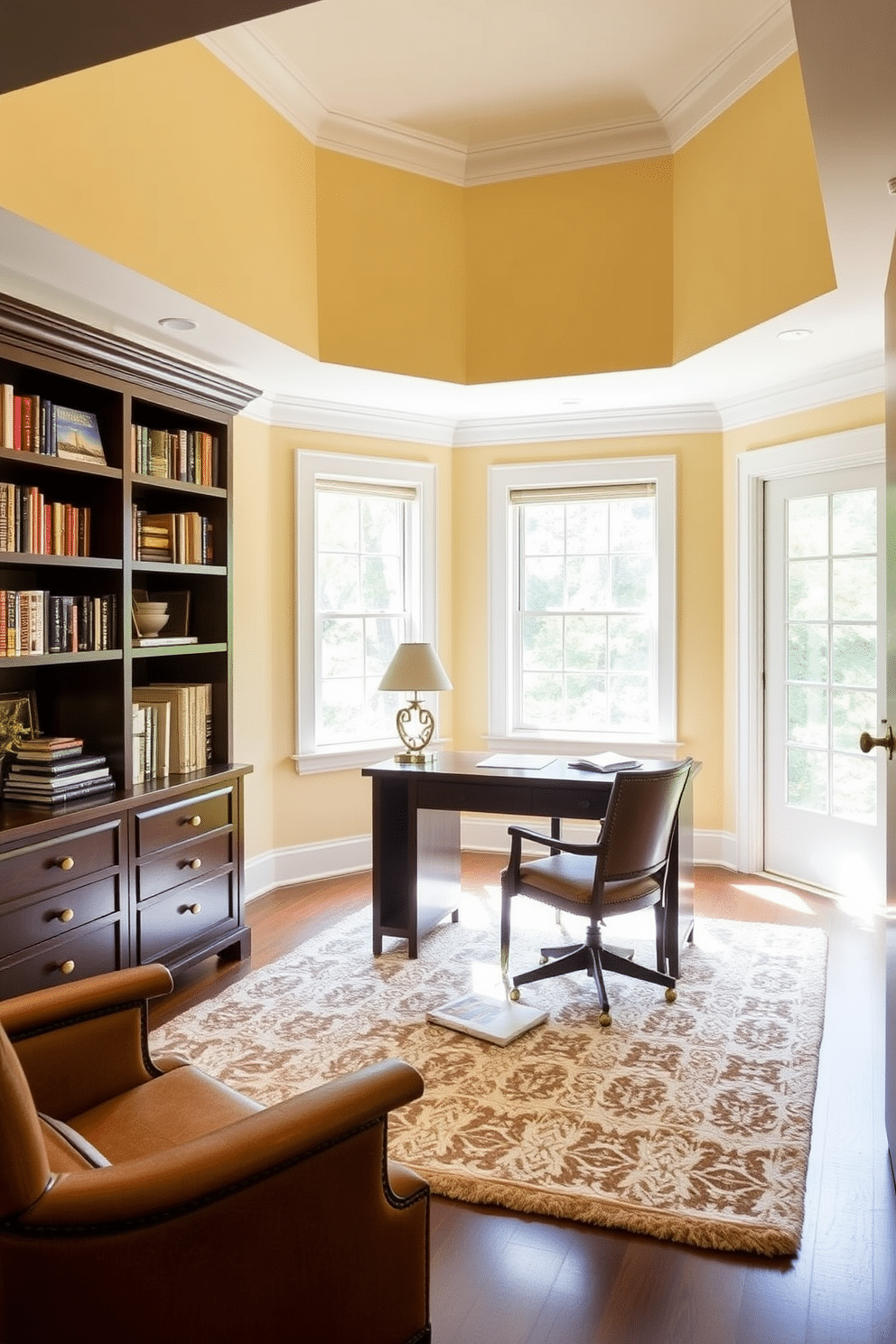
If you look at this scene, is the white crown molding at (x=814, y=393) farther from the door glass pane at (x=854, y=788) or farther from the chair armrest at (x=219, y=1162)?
the chair armrest at (x=219, y=1162)

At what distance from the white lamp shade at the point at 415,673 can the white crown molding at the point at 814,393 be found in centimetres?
239

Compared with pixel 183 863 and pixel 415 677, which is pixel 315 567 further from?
pixel 183 863

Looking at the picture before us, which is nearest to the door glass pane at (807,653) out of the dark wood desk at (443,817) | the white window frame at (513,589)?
the white window frame at (513,589)

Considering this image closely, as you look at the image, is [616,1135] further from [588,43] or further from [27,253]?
[588,43]

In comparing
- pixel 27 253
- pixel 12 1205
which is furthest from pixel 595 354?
pixel 12 1205

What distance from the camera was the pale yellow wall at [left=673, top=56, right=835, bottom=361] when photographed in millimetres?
3646

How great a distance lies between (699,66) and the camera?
13.1 ft

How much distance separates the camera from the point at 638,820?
3467mm

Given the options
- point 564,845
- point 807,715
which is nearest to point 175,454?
point 564,845

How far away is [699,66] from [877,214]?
1.59 metres

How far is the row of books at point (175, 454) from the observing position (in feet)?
12.5

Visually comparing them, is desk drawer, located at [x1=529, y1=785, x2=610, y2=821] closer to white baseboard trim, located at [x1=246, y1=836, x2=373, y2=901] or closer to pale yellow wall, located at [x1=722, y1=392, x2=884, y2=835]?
white baseboard trim, located at [x1=246, y1=836, x2=373, y2=901]

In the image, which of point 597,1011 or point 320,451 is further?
point 320,451

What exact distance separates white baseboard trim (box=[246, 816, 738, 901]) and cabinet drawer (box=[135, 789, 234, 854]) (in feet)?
3.42
